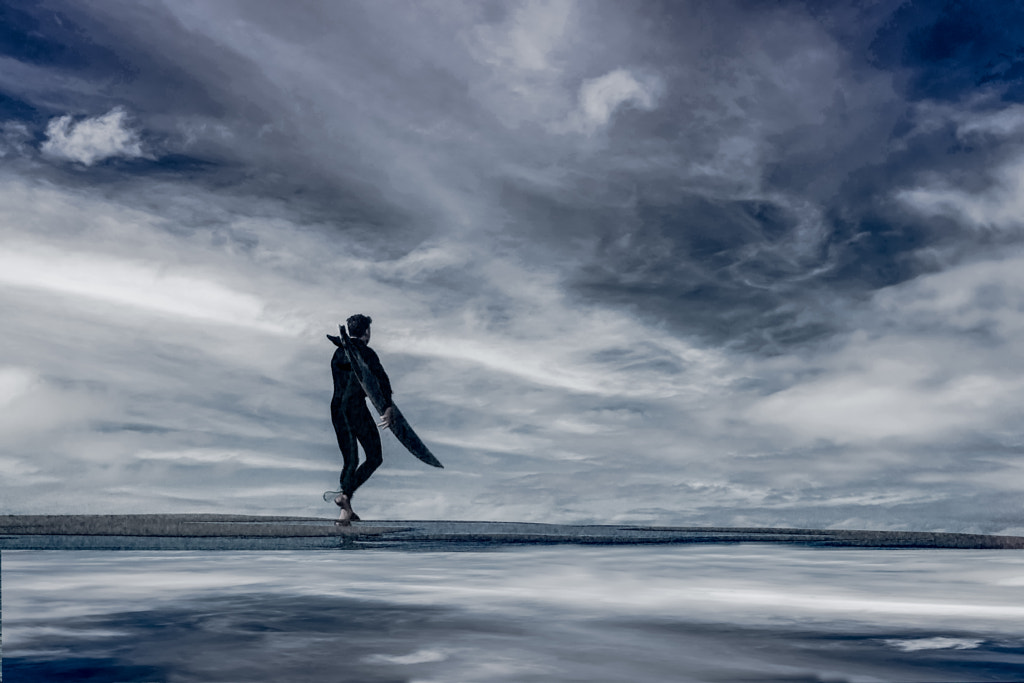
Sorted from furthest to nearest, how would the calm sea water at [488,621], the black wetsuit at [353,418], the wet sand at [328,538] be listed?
the black wetsuit at [353,418]
the wet sand at [328,538]
the calm sea water at [488,621]

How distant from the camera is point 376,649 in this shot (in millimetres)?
3254

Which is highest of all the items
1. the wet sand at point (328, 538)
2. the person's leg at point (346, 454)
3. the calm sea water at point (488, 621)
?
the person's leg at point (346, 454)

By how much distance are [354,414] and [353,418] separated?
1.9 inches

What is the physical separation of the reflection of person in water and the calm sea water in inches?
115

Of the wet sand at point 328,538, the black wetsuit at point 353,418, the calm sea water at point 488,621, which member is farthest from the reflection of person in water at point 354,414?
the calm sea water at point 488,621

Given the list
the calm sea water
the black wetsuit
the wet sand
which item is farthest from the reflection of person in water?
the calm sea water

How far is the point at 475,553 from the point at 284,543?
70.6 inches

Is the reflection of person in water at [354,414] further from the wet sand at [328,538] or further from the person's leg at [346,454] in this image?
the wet sand at [328,538]

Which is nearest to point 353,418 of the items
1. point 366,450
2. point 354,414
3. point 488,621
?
point 354,414

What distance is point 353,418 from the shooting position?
994 centimetres

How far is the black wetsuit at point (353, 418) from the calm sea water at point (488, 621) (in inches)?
114

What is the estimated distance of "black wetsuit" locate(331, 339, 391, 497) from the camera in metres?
9.88

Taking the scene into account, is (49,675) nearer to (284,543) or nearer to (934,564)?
(284,543)

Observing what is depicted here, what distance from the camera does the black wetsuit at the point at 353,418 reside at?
9875mm
